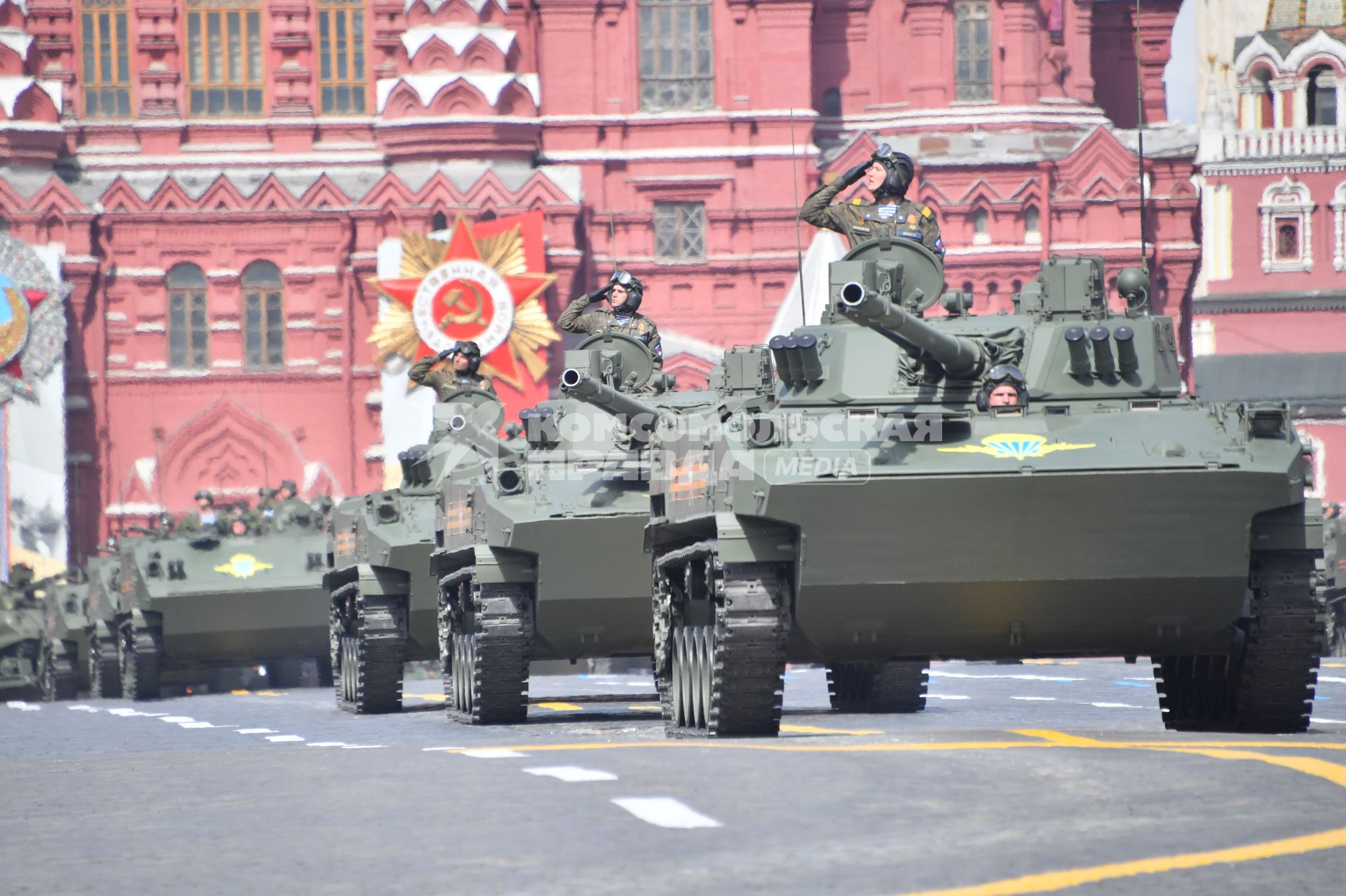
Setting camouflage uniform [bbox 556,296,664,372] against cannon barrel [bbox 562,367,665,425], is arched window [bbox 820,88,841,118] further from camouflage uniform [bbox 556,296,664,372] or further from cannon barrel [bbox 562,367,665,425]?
cannon barrel [bbox 562,367,665,425]

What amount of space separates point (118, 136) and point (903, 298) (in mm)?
43071

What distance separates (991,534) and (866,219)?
13.3 ft

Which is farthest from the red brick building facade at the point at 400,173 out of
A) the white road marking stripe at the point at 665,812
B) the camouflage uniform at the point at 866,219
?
the white road marking stripe at the point at 665,812

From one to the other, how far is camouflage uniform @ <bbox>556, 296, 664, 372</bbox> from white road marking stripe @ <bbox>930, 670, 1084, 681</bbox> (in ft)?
19.8

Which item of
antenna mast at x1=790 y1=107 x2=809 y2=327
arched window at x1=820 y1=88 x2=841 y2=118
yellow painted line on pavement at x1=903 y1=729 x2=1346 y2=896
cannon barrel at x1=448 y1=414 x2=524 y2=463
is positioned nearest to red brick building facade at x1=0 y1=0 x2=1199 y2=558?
arched window at x1=820 y1=88 x2=841 y2=118

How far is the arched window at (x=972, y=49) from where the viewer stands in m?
56.6

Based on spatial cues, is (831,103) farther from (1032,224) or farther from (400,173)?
(400,173)

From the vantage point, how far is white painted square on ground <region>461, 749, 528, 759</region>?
478 inches

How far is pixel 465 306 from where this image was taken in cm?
5334

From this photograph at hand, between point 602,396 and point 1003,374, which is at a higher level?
point 602,396

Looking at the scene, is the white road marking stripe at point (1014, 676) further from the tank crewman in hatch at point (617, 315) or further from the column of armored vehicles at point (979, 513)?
the column of armored vehicles at point (979, 513)

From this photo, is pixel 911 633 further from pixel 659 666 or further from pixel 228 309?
pixel 228 309

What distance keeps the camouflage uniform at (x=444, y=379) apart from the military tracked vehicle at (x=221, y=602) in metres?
5.00

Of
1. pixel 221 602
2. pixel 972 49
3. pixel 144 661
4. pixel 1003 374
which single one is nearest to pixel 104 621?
pixel 144 661
